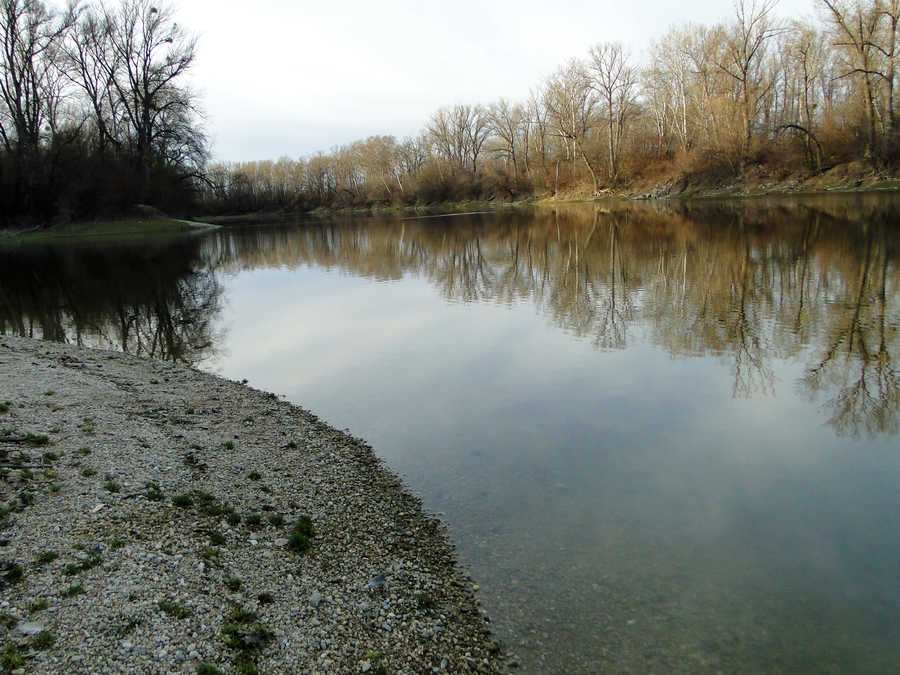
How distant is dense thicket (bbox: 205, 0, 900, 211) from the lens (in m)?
42.6

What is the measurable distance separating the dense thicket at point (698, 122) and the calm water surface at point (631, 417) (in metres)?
28.8

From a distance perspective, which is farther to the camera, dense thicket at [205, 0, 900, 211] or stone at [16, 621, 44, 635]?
dense thicket at [205, 0, 900, 211]

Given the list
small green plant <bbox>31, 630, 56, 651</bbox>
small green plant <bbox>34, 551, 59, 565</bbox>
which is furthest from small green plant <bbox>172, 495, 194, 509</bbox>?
small green plant <bbox>31, 630, 56, 651</bbox>

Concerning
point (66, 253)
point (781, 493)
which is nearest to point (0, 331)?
point (781, 493)

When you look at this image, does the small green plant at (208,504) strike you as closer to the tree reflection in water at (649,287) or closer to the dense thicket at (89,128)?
the tree reflection in water at (649,287)

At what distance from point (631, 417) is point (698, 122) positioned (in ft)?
182

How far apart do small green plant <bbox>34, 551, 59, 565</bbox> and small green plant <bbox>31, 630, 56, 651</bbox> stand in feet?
3.03

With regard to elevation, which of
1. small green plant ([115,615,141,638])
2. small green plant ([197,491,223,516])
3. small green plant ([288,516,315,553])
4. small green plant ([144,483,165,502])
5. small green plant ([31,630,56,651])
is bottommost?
small green plant ([288,516,315,553])

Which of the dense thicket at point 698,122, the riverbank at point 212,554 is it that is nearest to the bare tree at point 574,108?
the dense thicket at point 698,122

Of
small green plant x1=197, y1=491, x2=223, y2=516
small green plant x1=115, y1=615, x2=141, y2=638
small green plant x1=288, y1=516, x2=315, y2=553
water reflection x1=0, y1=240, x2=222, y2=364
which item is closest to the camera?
small green plant x1=115, y1=615, x2=141, y2=638

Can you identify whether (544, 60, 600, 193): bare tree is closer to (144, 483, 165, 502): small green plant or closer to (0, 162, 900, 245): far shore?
(0, 162, 900, 245): far shore

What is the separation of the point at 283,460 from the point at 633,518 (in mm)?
4039

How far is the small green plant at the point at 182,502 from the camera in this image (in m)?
5.57

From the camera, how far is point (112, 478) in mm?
5879
